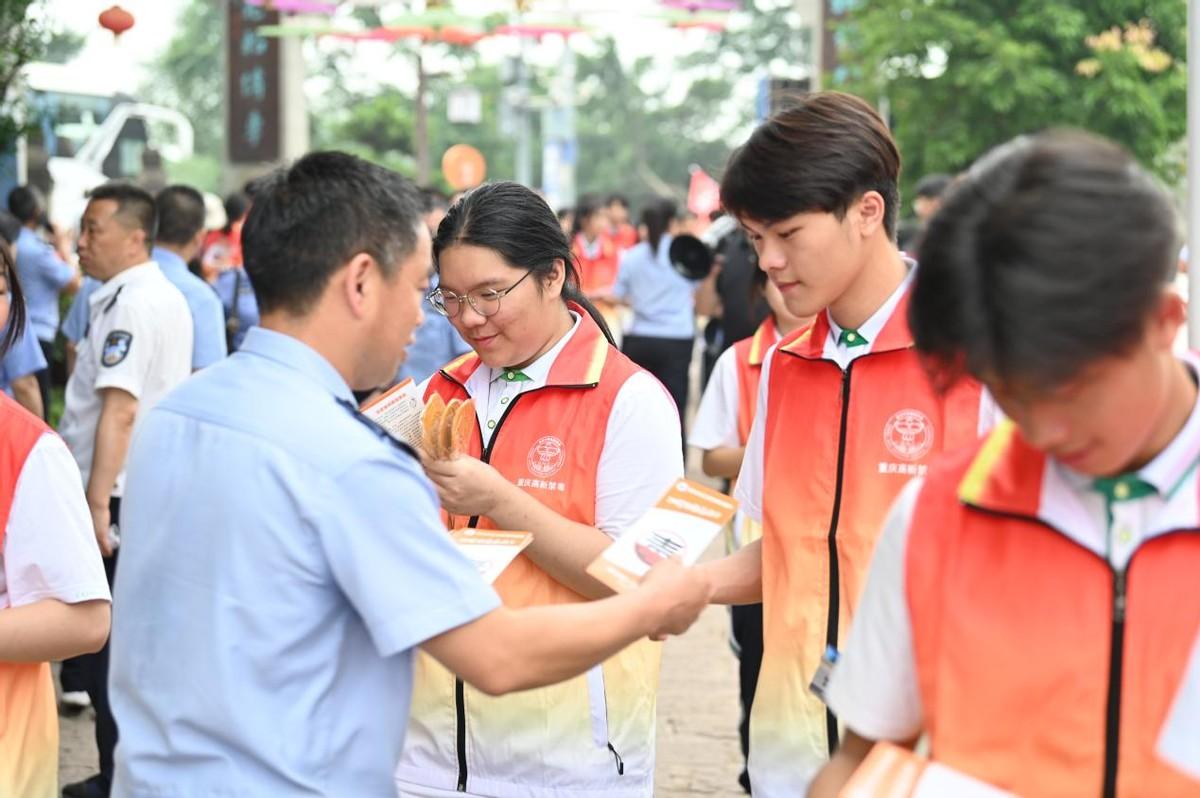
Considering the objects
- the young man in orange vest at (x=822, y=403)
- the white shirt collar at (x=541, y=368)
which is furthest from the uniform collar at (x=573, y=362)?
the young man in orange vest at (x=822, y=403)

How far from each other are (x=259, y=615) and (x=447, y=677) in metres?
1.04

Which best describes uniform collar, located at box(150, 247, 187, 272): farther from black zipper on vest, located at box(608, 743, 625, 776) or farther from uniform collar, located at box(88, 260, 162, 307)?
black zipper on vest, located at box(608, 743, 625, 776)

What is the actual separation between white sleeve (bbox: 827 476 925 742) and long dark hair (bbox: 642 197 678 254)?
993 centimetres

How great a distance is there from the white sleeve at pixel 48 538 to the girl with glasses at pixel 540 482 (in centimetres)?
62

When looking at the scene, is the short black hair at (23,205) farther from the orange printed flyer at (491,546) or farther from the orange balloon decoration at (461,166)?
the orange printed flyer at (491,546)

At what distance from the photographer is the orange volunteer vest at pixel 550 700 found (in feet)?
10.4

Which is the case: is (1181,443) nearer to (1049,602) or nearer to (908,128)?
(1049,602)

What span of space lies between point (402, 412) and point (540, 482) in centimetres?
32

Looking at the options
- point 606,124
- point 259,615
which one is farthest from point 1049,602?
point 606,124

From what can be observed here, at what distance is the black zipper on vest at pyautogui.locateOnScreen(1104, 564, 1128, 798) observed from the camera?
5.69 feet

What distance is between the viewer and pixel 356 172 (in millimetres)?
2334

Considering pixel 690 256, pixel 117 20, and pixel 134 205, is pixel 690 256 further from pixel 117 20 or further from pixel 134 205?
pixel 134 205

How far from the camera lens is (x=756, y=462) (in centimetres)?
313

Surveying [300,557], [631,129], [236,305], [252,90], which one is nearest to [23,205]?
[236,305]
